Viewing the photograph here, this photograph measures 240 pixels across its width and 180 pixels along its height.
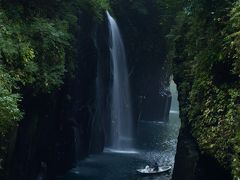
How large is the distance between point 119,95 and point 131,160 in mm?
10112

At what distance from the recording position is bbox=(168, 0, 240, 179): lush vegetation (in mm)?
12344

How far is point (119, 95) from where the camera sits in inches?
1610

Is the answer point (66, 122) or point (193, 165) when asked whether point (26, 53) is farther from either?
point (66, 122)

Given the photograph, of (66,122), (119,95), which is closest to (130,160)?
(66,122)

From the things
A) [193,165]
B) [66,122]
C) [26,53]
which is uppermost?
[26,53]

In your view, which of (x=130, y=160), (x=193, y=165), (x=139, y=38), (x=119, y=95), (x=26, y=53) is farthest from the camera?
(x=139, y=38)

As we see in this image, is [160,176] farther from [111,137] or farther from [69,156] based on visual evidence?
[111,137]

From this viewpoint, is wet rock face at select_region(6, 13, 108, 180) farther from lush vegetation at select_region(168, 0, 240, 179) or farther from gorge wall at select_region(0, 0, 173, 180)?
lush vegetation at select_region(168, 0, 240, 179)

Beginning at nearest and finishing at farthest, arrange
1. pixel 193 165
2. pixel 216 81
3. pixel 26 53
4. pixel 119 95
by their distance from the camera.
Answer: pixel 216 81 → pixel 26 53 → pixel 193 165 → pixel 119 95

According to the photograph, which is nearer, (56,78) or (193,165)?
(193,165)

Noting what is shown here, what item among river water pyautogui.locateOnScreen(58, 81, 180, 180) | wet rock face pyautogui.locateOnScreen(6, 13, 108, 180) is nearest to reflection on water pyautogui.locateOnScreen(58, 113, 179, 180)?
river water pyautogui.locateOnScreen(58, 81, 180, 180)

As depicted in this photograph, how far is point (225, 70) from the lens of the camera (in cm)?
1422

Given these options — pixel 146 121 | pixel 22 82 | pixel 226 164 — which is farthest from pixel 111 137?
pixel 226 164

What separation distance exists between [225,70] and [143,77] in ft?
116
